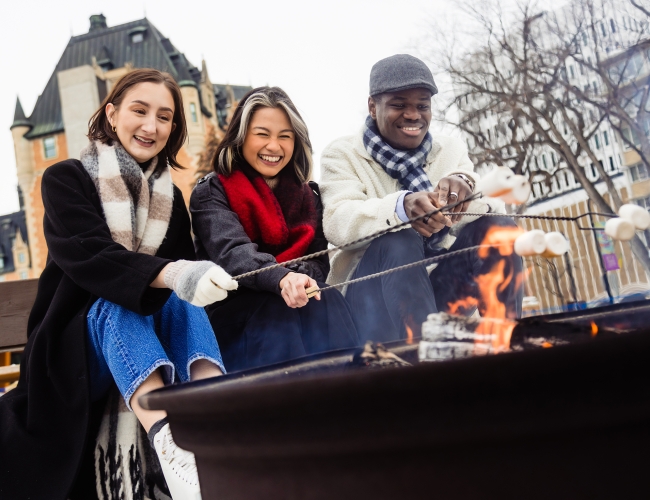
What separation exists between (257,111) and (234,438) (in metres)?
1.42

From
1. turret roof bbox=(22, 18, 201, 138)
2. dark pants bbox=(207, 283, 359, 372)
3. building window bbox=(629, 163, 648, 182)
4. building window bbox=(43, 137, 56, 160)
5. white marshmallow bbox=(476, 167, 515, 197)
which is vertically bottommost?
dark pants bbox=(207, 283, 359, 372)

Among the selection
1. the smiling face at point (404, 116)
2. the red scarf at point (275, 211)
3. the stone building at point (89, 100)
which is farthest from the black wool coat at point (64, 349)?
the stone building at point (89, 100)

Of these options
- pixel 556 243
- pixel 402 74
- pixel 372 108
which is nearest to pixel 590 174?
pixel 372 108

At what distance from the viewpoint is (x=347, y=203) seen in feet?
6.75

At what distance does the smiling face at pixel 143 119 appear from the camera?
5.97 ft

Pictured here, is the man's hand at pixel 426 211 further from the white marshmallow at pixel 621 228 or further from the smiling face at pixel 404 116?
the white marshmallow at pixel 621 228

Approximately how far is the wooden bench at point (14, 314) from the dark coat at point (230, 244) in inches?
39.5

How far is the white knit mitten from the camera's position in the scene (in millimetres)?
1282

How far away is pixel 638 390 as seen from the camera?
72 cm

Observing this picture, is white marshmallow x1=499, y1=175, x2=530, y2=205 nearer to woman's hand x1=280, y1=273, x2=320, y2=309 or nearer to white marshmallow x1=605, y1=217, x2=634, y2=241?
white marshmallow x1=605, y1=217, x2=634, y2=241

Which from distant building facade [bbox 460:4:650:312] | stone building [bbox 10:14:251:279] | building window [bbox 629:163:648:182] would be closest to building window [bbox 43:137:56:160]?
stone building [bbox 10:14:251:279]

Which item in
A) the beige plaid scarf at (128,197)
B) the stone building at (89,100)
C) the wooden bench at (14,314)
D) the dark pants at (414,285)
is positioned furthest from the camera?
the stone building at (89,100)

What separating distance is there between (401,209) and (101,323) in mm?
926

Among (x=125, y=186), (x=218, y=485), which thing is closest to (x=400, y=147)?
(x=125, y=186)
